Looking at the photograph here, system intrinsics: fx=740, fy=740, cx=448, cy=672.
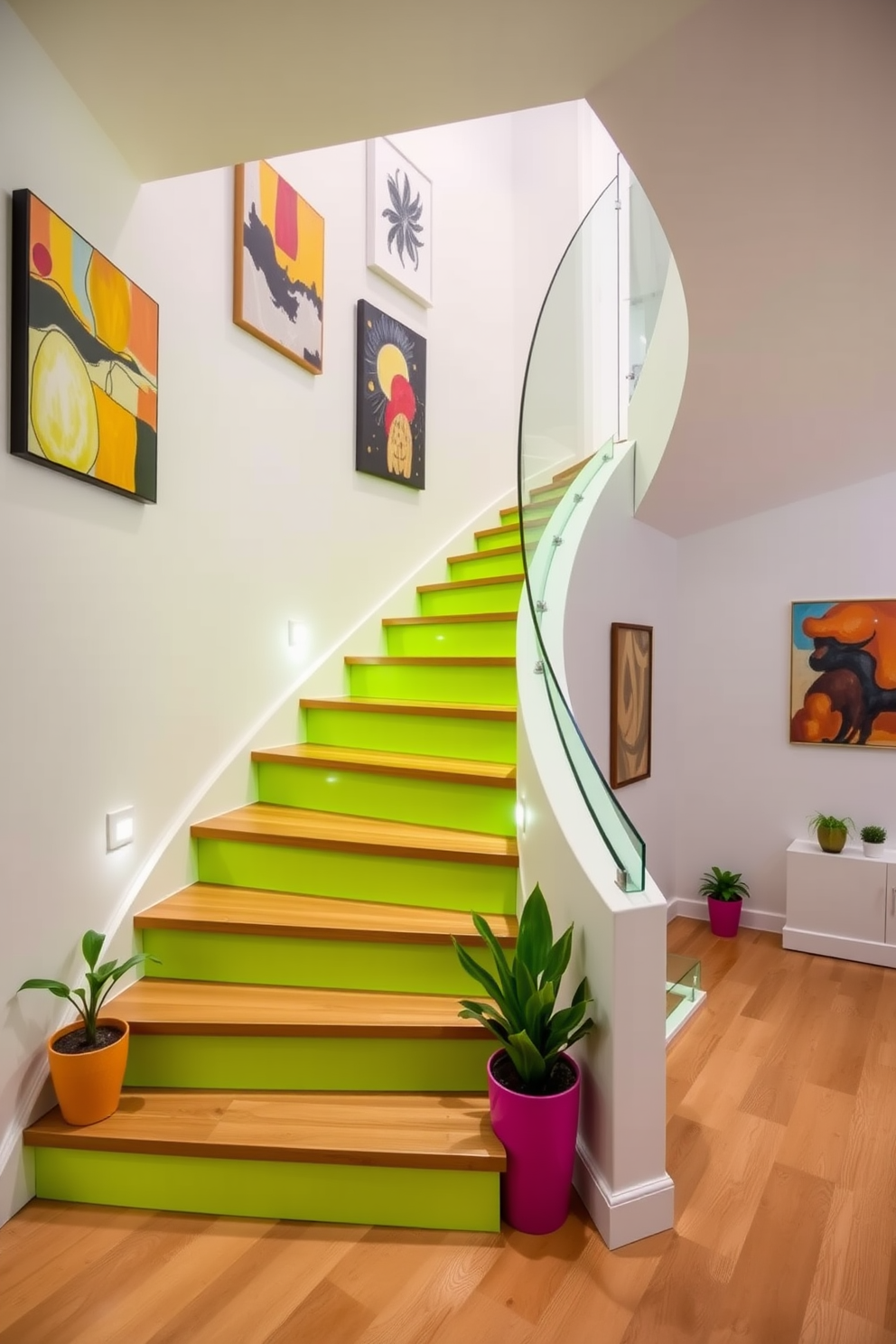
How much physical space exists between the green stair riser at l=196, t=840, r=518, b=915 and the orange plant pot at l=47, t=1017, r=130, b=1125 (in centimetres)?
71

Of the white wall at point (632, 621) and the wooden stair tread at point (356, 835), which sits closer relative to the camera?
the wooden stair tread at point (356, 835)

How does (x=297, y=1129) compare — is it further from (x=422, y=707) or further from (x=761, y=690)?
(x=761, y=690)

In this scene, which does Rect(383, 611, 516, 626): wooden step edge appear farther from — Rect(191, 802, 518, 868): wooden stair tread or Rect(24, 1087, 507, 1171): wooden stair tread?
Rect(24, 1087, 507, 1171): wooden stair tread

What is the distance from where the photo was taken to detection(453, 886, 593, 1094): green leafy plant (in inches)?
68.3

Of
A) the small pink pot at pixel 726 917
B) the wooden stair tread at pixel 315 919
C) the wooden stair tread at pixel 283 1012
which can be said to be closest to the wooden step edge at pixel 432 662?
the wooden stair tread at pixel 315 919

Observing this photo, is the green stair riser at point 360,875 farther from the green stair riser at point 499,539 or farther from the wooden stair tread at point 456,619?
the green stair riser at point 499,539

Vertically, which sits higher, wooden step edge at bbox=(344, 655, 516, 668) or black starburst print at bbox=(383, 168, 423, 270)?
black starburst print at bbox=(383, 168, 423, 270)

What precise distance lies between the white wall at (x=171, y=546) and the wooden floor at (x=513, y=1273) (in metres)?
0.31

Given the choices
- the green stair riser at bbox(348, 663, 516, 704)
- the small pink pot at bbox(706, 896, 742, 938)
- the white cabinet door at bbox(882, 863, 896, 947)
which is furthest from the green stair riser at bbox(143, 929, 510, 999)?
the white cabinet door at bbox(882, 863, 896, 947)

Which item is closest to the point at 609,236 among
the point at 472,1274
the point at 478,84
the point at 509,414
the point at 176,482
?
the point at 509,414

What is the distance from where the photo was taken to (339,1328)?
148 centimetres

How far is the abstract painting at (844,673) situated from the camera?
3965 mm

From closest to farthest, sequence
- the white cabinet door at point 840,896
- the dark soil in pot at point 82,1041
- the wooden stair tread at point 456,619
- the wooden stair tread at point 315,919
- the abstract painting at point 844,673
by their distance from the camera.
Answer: the dark soil in pot at point 82,1041, the wooden stair tread at point 315,919, the wooden stair tread at point 456,619, the white cabinet door at point 840,896, the abstract painting at point 844,673

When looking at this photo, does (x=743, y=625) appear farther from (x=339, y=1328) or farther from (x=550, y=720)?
(x=339, y=1328)
